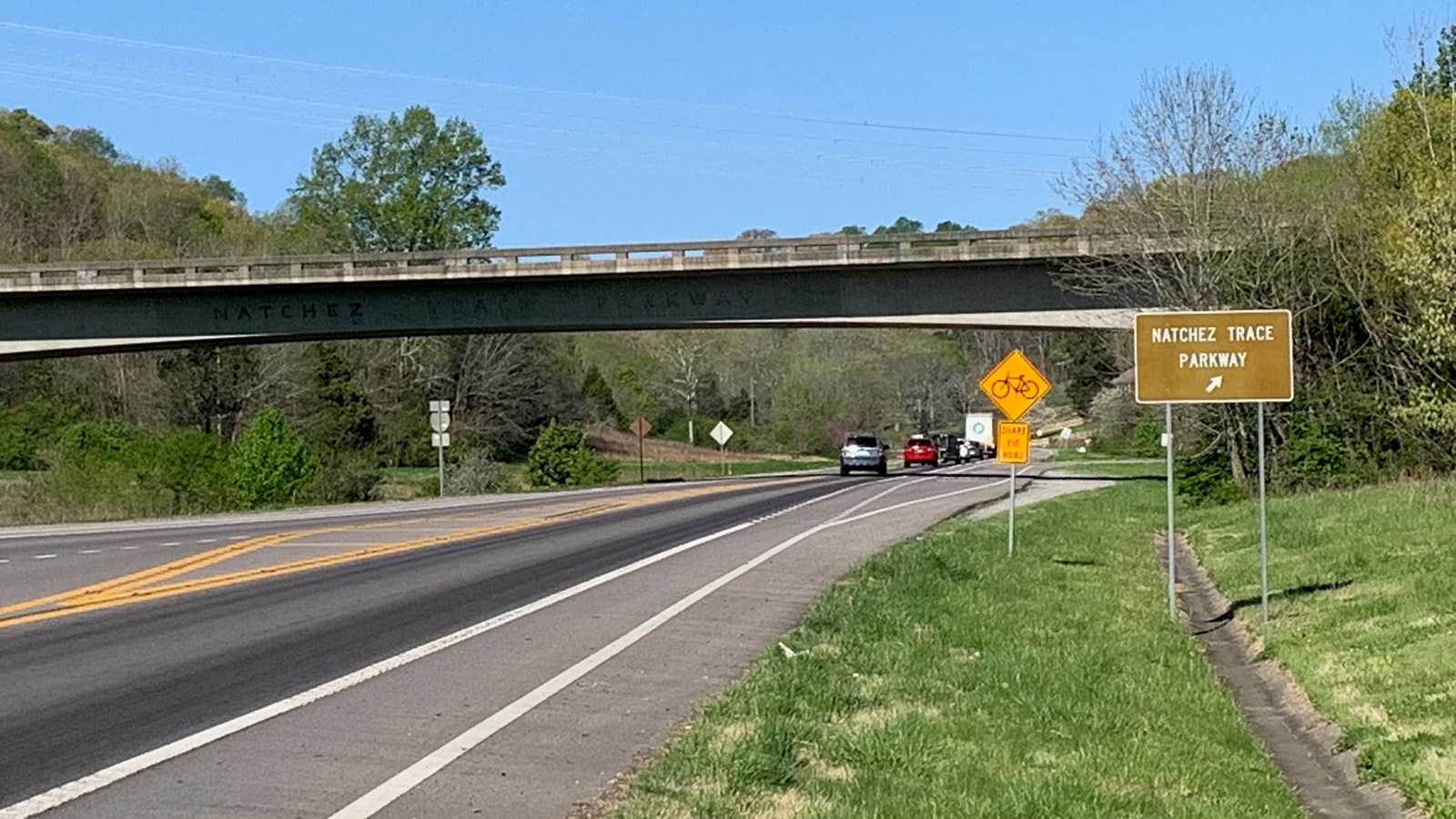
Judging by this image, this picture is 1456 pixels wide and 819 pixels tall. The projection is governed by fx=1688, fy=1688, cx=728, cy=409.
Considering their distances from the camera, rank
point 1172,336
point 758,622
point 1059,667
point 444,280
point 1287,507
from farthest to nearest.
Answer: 1. point 444,280
2. point 1287,507
3. point 1172,336
4. point 758,622
5. point 1059,667

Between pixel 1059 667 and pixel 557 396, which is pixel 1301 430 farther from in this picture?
pixel 557 396

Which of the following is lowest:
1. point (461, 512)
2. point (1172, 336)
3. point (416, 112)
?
point (461, 512)

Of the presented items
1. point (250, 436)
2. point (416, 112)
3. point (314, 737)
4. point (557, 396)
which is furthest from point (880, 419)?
point (314, 737)

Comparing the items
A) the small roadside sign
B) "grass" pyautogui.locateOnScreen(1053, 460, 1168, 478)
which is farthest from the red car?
the small roadside sign

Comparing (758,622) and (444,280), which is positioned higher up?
(444,280)

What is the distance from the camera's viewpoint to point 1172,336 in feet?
54.3

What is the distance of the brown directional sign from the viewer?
16.3 meters

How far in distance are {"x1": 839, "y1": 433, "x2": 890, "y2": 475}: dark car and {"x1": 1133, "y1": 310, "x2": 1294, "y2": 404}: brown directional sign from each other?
50.4m

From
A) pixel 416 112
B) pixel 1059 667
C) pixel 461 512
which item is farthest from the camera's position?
pixel 416 112

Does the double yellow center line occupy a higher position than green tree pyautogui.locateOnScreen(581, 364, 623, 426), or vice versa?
green tree pyautogui.locateOnScreen(581, 364, 623, 426)

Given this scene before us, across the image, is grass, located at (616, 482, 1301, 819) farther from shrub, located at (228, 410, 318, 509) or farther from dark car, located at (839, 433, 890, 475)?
dark car, located at (839, 433, 890, 475)

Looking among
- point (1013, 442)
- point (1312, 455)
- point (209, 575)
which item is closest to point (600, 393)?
point (1312, 455)

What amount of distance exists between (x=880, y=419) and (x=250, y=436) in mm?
77998

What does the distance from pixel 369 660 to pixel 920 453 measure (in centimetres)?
7015
